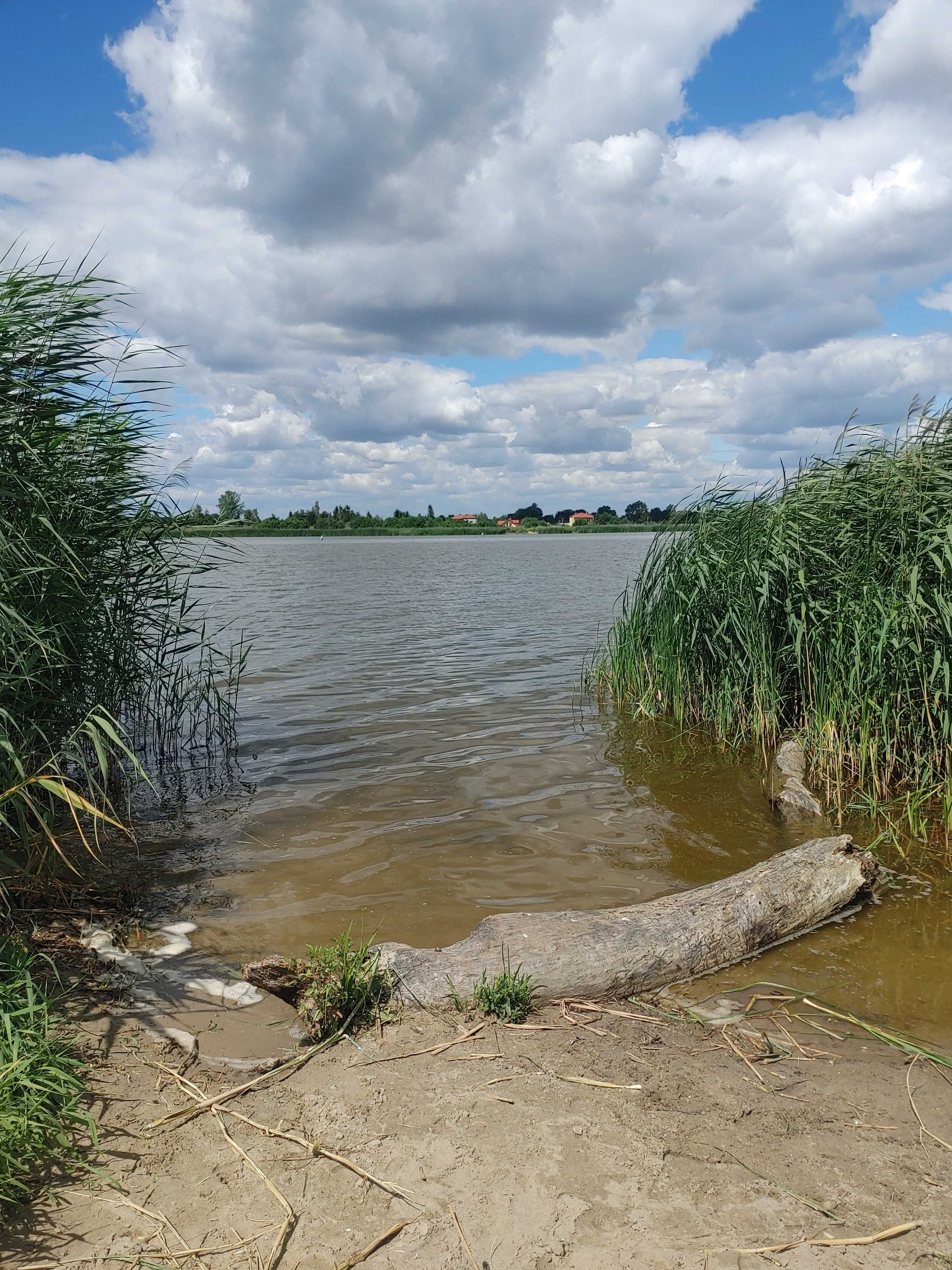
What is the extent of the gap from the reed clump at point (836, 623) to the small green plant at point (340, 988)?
426 centimetres

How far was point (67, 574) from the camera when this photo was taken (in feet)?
16.3

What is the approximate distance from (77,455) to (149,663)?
3.95 m

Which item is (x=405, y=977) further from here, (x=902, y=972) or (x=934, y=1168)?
(x=902, y=972)

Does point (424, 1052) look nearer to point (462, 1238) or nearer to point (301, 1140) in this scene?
point (301, 1140)

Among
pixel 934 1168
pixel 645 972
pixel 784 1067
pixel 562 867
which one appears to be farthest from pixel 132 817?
pixel 934 1168

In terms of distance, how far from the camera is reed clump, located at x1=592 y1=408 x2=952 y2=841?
243 inches

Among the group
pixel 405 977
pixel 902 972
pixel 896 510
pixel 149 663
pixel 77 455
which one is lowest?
pixel 902 972

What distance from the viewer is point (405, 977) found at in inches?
152

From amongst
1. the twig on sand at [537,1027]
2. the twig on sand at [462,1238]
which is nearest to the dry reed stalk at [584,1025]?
the twig on sand at [537,1027]

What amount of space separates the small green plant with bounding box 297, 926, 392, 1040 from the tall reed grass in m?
1.18

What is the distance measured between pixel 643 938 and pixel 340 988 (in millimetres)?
1602

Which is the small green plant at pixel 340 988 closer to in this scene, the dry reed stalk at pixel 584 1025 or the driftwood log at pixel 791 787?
the dry reed stalk at pixel 584 1025

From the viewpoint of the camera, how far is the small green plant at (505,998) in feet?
12.0

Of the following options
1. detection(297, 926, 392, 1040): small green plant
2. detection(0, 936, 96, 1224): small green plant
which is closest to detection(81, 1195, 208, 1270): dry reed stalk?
detection(0, 936, 96, 1224): small green plant
